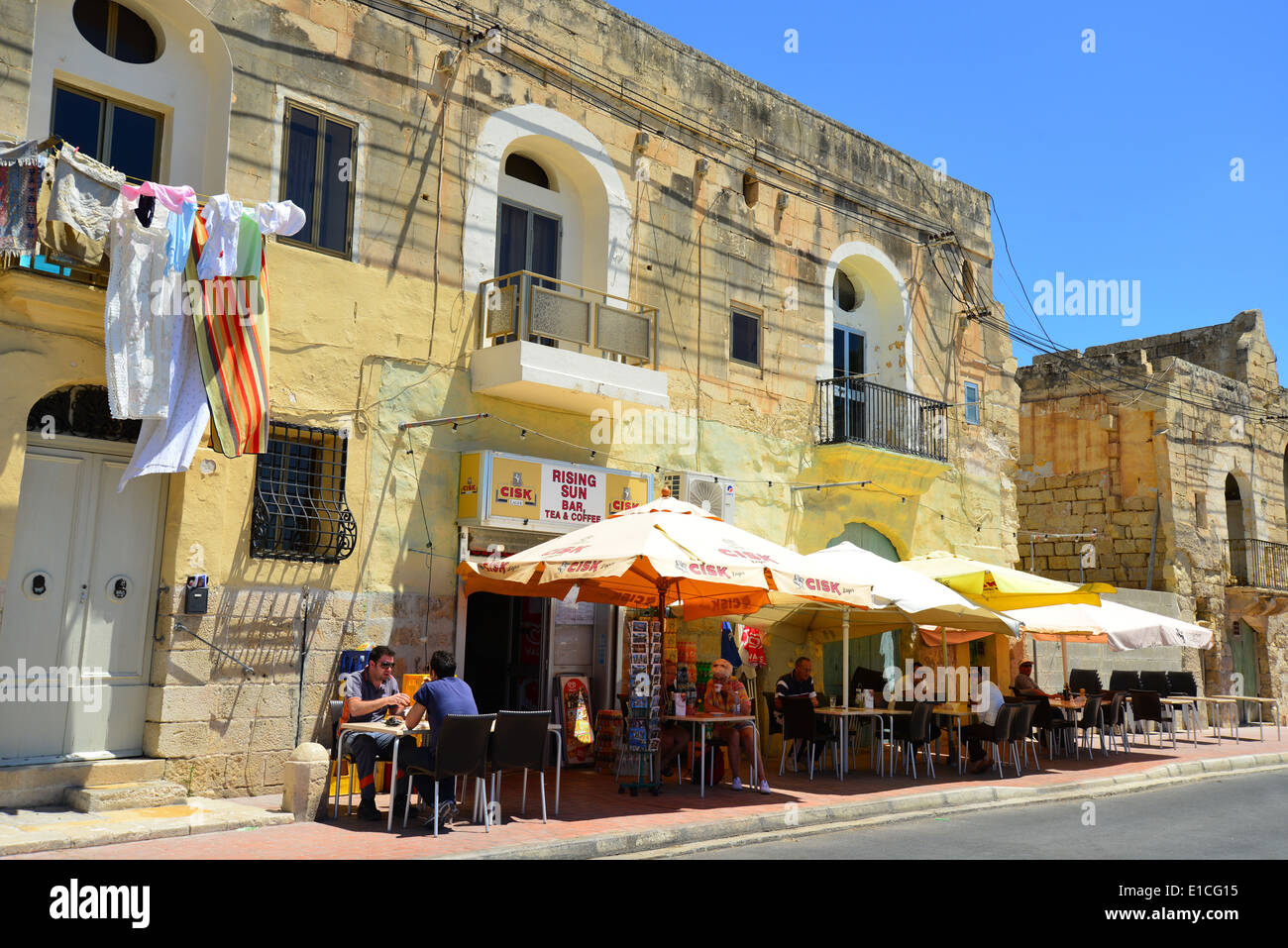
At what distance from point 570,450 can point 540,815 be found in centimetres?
503

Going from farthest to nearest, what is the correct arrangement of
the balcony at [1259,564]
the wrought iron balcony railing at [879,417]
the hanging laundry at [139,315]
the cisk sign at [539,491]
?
the balcony at [1259,564]
the wrought iron balcony railing at [879,417]
the cisk sign at [539,491]
the hanging laundry at [139,315]

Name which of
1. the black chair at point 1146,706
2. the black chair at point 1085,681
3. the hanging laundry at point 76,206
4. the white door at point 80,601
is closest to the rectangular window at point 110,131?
the hanging laundry at point 76,206

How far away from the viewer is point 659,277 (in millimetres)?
14977

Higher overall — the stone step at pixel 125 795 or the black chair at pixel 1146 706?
the black chair at pixel 1146 706

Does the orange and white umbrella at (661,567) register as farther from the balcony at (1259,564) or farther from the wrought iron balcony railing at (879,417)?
the balcony at (1259,564)

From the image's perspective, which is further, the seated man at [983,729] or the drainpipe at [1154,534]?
the drainpipe at [1154,534]

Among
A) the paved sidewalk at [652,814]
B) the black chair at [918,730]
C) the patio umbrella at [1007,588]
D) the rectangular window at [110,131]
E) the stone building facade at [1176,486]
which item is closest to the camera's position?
the paved sidewalk at [652,814]

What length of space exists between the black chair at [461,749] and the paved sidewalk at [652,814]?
432mm

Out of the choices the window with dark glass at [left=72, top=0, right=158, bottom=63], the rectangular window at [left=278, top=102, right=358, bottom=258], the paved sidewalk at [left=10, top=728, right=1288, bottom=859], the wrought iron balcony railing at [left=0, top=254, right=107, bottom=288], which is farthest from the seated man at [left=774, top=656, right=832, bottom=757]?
the window with dark glass at [left=72, top=0, right=158, bottom=63]

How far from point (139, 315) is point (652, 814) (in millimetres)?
Result: 6082

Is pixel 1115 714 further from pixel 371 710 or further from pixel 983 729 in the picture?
pixel 371 710

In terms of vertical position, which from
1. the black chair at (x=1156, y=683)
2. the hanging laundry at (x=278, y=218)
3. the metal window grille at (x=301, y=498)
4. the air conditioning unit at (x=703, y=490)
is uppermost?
the hanging laundry at (x=278, y=218)

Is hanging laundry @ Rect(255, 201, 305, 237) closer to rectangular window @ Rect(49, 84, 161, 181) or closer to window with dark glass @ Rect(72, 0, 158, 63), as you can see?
rectangular window @ Rect(49, 84, 161, 181)

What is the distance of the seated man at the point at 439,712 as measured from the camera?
895 centimetres
